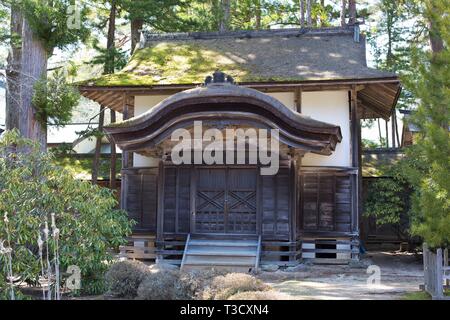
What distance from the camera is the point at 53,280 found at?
10125 mm

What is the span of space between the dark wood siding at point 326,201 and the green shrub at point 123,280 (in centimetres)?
737

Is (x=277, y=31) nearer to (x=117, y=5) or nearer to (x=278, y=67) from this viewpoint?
(x=278, y=67)

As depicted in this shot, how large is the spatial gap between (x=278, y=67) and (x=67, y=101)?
668 cm

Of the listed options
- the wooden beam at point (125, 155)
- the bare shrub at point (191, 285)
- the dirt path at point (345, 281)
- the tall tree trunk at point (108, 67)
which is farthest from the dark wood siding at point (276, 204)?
the tall tree trunk at point (108, 67)

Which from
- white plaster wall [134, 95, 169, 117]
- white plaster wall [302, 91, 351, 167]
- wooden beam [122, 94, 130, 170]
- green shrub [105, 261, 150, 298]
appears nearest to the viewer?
green shrub [105, 261, 150, 298]

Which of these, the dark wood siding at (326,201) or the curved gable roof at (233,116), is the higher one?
the curved gable roof at (233,116)

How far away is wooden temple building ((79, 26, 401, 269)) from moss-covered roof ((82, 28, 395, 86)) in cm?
6

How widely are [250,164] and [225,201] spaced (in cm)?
120

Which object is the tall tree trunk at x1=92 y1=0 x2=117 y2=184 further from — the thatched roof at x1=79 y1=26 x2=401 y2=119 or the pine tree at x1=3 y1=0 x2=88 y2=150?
the pine tree at x1=3 y1=0 x2=88 y2=150

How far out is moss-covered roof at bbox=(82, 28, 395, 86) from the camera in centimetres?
1717

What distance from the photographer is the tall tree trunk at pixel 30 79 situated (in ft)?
47.2

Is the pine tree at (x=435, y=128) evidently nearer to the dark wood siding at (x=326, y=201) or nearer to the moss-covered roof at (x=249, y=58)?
the moss-covered roof at (x=249, y=58)

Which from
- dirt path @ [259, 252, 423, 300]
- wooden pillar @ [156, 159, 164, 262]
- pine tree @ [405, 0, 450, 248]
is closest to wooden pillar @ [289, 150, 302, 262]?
dirt path @ [259, 252, 423, 300]
